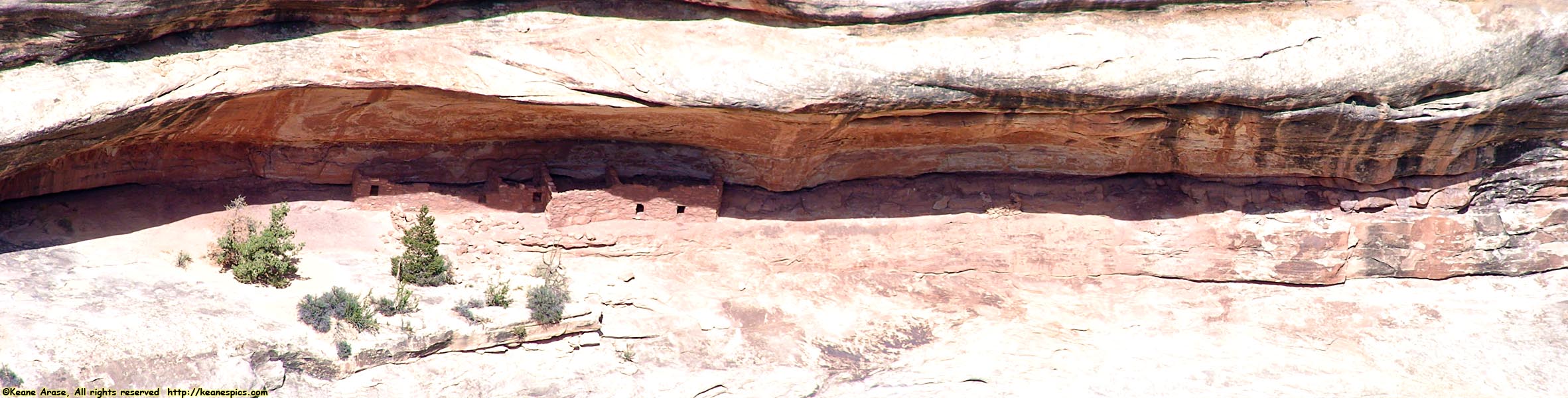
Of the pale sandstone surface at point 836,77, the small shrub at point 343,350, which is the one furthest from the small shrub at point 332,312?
the pale sandstone surface at point 836,77

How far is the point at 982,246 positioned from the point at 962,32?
9.78ft

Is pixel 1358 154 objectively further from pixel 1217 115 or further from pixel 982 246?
pixel 982 246

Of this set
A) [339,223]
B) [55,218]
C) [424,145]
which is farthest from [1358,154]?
[55,218]

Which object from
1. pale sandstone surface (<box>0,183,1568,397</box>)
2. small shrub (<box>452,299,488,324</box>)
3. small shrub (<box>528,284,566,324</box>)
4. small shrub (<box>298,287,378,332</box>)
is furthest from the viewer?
small shrub (<box>528,284,566,324</box>)

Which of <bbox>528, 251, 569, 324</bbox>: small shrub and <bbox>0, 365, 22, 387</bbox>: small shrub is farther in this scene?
<bbox>528, 251, 569, 324</bbox>: small shrub

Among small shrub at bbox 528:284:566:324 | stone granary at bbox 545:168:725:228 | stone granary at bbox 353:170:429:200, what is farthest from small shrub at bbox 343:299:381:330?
stone granary at bbox 545:168:725:228

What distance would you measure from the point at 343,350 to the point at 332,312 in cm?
47

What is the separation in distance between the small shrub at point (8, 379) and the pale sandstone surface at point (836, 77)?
2178 millimetres

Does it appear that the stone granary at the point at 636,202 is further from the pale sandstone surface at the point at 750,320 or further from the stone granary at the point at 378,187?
the stone granary at the point at 378,187

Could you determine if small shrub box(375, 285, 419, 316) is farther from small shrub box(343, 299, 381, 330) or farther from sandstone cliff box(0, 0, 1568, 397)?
small shrub box(343, 299, 381, 330)

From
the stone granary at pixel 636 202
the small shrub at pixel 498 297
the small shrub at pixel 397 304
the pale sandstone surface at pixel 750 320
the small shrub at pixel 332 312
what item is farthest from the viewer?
the stone granary at pixel 636 202

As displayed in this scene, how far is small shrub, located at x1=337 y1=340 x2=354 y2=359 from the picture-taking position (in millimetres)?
9500

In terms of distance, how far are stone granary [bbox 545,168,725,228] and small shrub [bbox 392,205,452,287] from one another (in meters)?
1.33

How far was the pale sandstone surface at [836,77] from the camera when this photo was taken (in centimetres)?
1015
